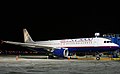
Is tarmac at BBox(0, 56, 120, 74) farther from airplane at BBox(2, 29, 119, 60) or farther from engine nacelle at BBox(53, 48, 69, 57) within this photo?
engine nacelle at BBox(53, 48, 69, 57)

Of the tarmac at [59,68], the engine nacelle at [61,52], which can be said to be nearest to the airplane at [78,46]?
the engine nacelle at [61,52]

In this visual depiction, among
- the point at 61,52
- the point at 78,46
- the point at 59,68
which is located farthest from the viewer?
the point at 61,52

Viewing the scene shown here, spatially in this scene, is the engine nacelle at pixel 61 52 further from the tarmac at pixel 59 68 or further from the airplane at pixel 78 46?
the tarmac at pixel 59 68

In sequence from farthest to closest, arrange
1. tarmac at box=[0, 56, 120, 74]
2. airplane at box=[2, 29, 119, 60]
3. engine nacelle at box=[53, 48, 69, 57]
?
engine nacelle at box=[53, 48, 69, 57] < airplane at box=[2, 29, 119, 60] < tarmac at box=[0, 56, 120, 74]

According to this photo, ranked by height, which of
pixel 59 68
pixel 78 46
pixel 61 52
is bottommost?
pixel 59 68

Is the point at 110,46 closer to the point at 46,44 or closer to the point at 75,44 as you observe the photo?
the point at 75,44

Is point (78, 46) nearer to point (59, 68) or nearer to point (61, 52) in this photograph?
point (61, 52)

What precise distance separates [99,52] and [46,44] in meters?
10.9

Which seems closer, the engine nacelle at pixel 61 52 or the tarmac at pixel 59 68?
the tarmac at pixel 59 68

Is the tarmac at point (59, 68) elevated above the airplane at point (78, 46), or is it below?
below

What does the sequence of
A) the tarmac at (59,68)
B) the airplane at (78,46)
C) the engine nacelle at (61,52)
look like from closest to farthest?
the tarmac at (59,68), the airplane at (78,46), the engine nacelle at (61,52)

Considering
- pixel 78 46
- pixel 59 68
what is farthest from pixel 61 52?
pixel 59 68

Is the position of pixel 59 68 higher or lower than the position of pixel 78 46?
lower

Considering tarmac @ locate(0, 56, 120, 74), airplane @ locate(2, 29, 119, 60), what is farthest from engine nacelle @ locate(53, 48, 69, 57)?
tarmac @ locate(0, 56, 120, 74)
